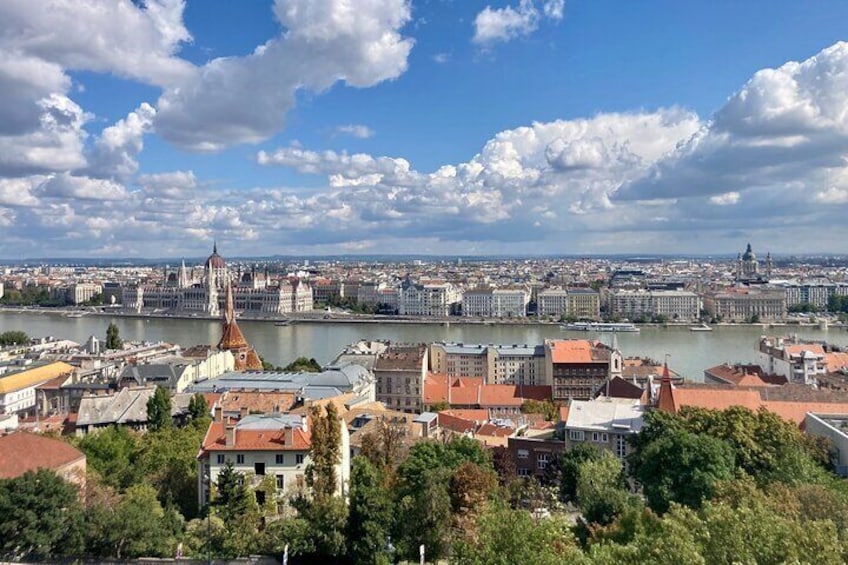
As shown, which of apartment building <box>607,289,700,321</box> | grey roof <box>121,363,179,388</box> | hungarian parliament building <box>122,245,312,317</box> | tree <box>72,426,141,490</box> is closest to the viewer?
tree <box>72,426,141,490</box>

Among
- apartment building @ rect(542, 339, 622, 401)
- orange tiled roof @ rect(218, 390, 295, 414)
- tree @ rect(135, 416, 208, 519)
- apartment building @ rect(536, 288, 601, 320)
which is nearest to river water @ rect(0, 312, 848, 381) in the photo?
apartment building @ rect(536, 288, 601, 320)

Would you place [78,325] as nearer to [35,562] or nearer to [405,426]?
[405,426]

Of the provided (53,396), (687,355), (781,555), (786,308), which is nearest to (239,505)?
(781,555)

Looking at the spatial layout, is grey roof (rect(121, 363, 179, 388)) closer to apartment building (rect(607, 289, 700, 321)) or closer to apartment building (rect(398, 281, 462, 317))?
apartment building (rect(398, 281, 462, 317))

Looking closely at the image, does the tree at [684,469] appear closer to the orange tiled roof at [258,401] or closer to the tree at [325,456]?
the tree at [325,456]

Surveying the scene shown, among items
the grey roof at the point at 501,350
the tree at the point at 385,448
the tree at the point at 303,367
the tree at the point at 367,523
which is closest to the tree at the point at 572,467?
the tree at the point at 385,448
